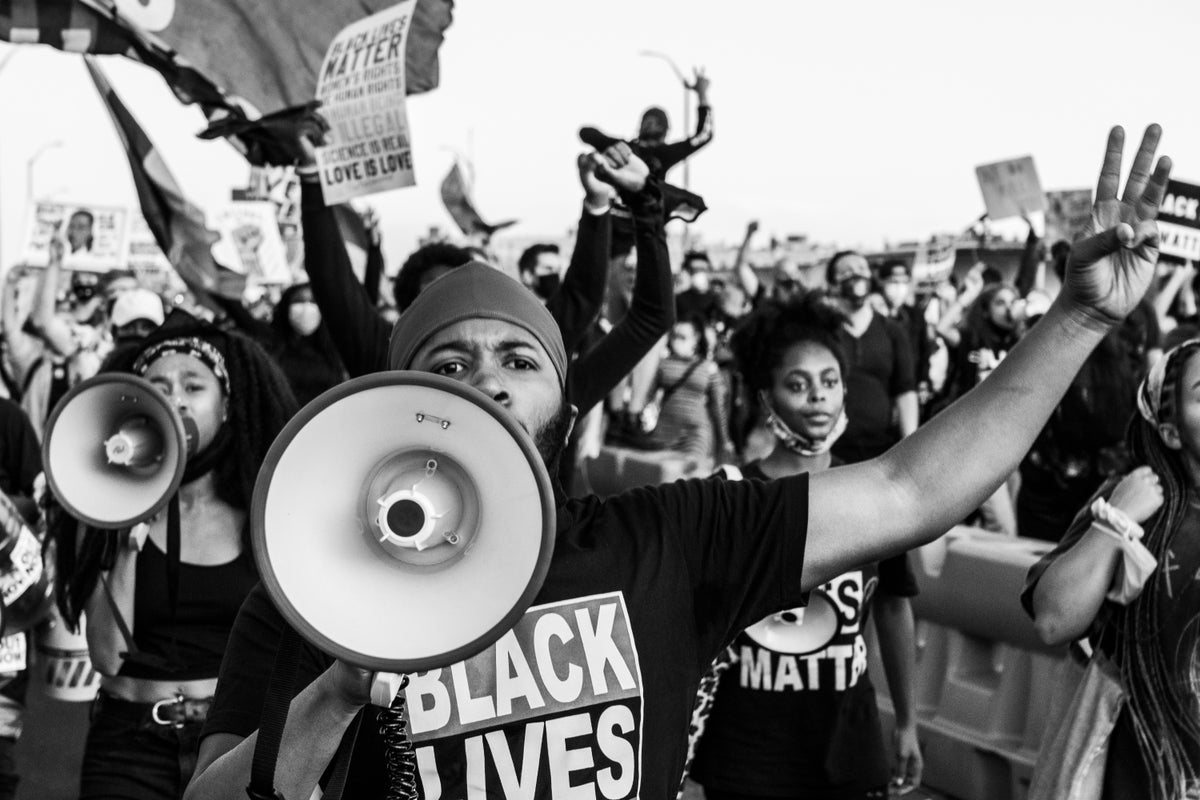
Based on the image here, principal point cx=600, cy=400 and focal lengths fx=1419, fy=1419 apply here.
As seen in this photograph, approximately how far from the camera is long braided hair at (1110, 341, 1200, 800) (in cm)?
303

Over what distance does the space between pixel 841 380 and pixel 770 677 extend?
951 millimetres

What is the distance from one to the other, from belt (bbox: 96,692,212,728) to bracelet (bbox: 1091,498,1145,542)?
2134mm

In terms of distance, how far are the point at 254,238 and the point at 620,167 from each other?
27.5 ft

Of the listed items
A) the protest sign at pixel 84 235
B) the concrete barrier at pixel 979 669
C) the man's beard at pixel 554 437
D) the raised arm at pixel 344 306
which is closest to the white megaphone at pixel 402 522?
the man's beard at pixel 554 437

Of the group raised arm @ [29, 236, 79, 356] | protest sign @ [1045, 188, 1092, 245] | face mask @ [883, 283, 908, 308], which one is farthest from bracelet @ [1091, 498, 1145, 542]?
protest sign @ [1045, 188, 1092, 245]

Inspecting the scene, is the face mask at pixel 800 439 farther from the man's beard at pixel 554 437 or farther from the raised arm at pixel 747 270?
the raised arm at pixel 747 270

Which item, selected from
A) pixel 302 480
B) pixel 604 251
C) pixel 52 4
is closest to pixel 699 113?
pixel 604 251

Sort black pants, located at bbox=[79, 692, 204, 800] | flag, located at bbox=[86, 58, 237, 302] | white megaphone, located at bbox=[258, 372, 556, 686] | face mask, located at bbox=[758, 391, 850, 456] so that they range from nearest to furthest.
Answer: white megaphone, located at bbox=[258, 372, 556, 686]
black pants, located at bbox=[79, 692, 204, 800]
face mask, located at bbox=[758, 391, 850, 456]
flag, located at bbox=[86, 58, 237, 302]

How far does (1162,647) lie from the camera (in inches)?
122

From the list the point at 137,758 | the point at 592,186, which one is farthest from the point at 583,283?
the point at 137,758

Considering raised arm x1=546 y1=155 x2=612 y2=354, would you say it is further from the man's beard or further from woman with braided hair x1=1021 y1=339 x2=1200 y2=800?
the man's beard

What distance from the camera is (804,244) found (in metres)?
39.1

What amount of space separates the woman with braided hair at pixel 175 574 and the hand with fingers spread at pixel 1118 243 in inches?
91.6

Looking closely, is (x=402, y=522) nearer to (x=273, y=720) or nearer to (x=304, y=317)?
(x=273, y=720)
